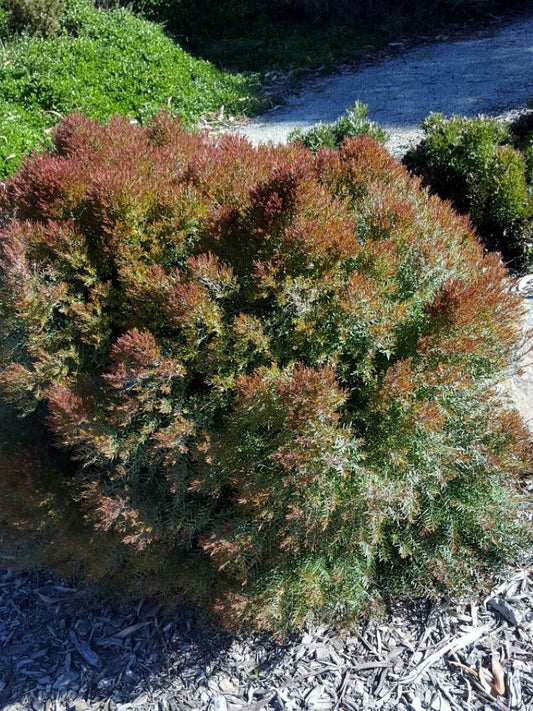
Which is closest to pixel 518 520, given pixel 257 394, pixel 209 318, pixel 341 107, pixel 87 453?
pixel 257 394

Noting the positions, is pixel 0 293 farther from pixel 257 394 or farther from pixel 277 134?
pixel 277 134

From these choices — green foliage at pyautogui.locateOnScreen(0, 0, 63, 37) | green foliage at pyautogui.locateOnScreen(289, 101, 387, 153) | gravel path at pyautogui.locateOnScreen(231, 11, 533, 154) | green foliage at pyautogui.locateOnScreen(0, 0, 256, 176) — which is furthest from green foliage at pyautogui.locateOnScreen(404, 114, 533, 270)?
green foliage at pyautogui.locateOnScreen(0, 0, 63, 37)

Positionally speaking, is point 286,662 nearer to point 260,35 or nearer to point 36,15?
point 36,15

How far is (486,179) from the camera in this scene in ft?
15.5

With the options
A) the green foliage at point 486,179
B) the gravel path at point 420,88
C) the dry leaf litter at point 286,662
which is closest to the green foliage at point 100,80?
the gravel path at point 420,88

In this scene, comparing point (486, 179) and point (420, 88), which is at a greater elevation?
point (420, 88)

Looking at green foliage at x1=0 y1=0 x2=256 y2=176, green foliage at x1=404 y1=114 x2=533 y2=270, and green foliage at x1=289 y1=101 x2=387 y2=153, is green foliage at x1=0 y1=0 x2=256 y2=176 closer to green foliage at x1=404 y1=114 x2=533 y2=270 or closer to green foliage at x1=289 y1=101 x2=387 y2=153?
green foliage at x1=289 y1=101 x2=387 y2=153

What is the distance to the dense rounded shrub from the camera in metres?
2.29

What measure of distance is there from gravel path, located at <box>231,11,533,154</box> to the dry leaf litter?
5183 millimetres

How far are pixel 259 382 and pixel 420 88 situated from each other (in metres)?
8.28

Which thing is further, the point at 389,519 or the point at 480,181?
the point at 480,181

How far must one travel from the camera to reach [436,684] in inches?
100

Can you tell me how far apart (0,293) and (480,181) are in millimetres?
3605

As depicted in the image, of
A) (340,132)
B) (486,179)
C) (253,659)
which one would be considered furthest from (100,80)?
(253,659)
